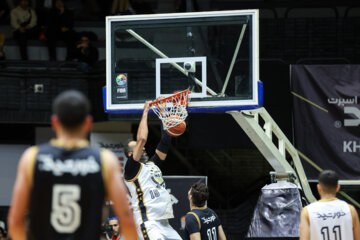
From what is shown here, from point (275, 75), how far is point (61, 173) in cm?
1050

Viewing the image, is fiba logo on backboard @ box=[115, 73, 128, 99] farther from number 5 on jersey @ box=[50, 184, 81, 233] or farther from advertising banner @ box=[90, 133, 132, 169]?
number 5 on jersey @ box=[50, 184, 81, 233]

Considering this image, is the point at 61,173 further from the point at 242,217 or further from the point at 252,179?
the point at 252,179

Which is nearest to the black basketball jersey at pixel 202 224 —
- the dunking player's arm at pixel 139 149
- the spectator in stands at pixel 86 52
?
the dunking player's arm at pixel 139 149

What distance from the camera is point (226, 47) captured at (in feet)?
37.9

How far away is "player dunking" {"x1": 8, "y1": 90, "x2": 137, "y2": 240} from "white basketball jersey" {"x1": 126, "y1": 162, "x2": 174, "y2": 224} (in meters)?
3.81

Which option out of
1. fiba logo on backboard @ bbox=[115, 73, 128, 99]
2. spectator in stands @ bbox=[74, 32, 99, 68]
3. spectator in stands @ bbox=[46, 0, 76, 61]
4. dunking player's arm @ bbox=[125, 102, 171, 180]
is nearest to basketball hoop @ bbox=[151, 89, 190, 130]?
dunking player's arm @ bbox=[125, 102, 171, 180]

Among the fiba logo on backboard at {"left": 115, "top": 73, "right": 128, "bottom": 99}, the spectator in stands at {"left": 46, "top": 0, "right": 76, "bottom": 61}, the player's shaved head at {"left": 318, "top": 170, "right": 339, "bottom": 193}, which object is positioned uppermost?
the spectator in stands at {"left": 46, "top": 0, "right": 76, "bottom": 61}

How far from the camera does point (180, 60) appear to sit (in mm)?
11133

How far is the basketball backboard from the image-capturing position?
10.8 meters

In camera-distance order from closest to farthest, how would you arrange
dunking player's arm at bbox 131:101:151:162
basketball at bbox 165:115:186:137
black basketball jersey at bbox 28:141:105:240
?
black basketball jersey at bbox 28:141:105:240 < dunking player's arm at bbox 131:101:151:162 < basketball at bbox 165:115:186:137

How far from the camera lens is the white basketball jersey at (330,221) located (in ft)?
22.5

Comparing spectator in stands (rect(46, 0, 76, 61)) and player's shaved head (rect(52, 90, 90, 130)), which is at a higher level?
spectator in stands (rect(46, 0, 76, 61))

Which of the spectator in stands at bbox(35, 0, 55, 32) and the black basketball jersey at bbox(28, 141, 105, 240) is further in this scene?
the spectator in stands at bbox(35, 0, 55, 32)

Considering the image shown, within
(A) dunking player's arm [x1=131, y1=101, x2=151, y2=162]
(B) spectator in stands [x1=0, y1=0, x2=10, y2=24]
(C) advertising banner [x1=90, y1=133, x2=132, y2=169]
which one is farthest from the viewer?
(B) spectator in stands [x1=0, y1=0, x2=10, y2=24]
